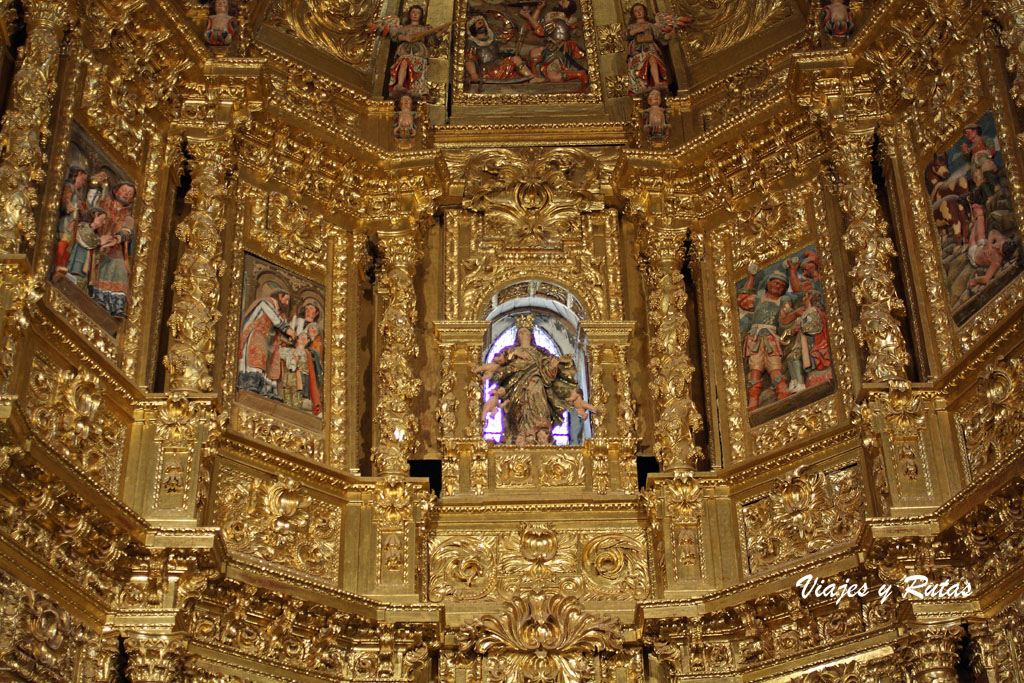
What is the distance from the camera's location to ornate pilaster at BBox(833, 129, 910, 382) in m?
15.2

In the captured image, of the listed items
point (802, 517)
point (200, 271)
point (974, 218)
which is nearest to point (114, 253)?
point (200, 271)

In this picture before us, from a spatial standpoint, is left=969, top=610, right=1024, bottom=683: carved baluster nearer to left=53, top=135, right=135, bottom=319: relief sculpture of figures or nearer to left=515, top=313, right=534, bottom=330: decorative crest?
left=515, top=313, right=534, bottom=330: decorative crest

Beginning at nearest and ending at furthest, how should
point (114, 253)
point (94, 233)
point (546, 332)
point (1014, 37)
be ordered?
point (1014, 37) → point (94, 233) → point (114, 253) → point (546, 332)

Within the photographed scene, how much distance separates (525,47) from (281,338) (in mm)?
6458

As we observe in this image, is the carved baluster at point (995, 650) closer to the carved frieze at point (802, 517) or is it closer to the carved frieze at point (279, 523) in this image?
the carved frieze at point (802, 517)

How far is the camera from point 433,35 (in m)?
20.7

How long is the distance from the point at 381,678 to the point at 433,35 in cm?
960

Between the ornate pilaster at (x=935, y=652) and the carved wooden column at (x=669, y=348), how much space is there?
3.50m

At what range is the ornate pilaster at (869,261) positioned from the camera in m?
15.2

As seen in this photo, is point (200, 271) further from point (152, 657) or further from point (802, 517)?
point (802, 517)

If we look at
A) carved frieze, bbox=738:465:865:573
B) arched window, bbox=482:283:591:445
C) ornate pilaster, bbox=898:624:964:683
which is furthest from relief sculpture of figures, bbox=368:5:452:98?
ornate pilaster, bbox=898:624:964:683

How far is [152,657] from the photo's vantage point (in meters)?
13.3

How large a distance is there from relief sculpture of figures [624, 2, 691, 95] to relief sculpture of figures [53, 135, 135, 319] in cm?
733

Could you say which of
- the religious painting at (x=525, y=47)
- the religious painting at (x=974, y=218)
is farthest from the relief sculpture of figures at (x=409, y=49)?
the religious painting at (x=974, y=218)
